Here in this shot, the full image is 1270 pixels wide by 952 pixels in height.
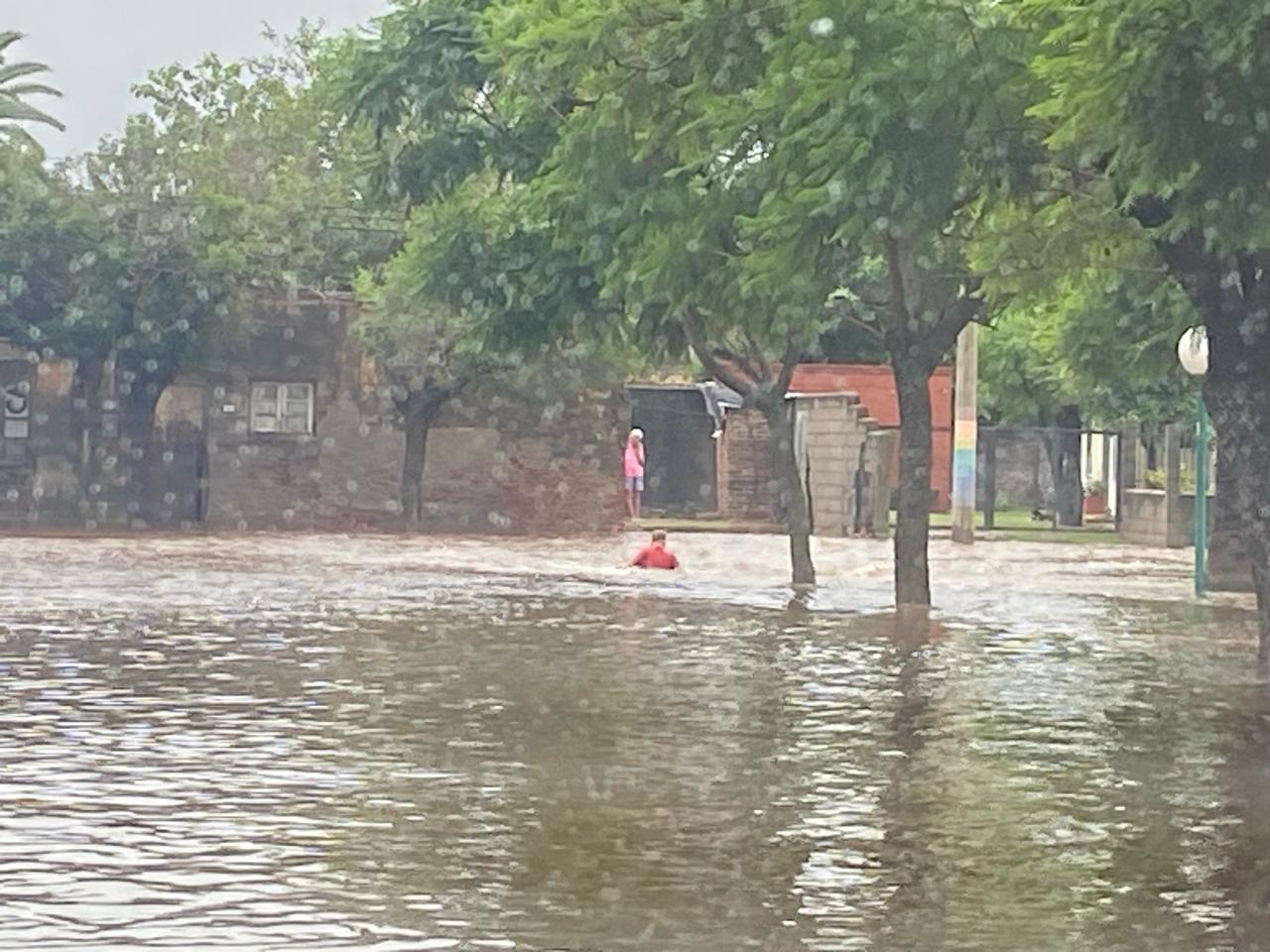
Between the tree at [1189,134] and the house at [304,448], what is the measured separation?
29583 mm

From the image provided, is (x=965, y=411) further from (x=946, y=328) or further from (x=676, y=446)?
(x=676, y=446)

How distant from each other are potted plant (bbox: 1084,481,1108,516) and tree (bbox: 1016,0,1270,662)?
4521 centimetres

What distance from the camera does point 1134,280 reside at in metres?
24.2

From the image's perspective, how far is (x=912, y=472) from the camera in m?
23.3

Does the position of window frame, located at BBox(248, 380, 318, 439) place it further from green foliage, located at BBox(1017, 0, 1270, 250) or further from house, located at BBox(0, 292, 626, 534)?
green foliage, located at BBox(1017, 0, 1270, 250)

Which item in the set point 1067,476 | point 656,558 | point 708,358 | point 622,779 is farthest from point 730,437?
point 622,779

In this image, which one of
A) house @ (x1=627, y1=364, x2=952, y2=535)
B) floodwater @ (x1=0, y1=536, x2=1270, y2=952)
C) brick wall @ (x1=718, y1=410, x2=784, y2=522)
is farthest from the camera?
house @ (x1=627, y1=364, x2=952, y2=535)

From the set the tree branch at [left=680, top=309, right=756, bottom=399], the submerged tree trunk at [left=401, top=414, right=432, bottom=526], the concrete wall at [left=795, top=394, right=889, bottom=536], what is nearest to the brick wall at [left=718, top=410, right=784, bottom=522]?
the concrete wall at [left=795, top=394, right=889, bottom=536]

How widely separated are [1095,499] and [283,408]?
23.4 meters

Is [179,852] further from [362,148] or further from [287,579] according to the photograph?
[362,148]

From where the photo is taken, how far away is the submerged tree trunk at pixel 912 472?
75.8ft

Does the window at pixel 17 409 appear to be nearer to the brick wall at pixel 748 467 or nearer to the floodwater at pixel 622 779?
the brick wall at pixel 748 467

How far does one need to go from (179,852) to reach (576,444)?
38150 mm

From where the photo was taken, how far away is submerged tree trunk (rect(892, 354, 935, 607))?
75.8ft
